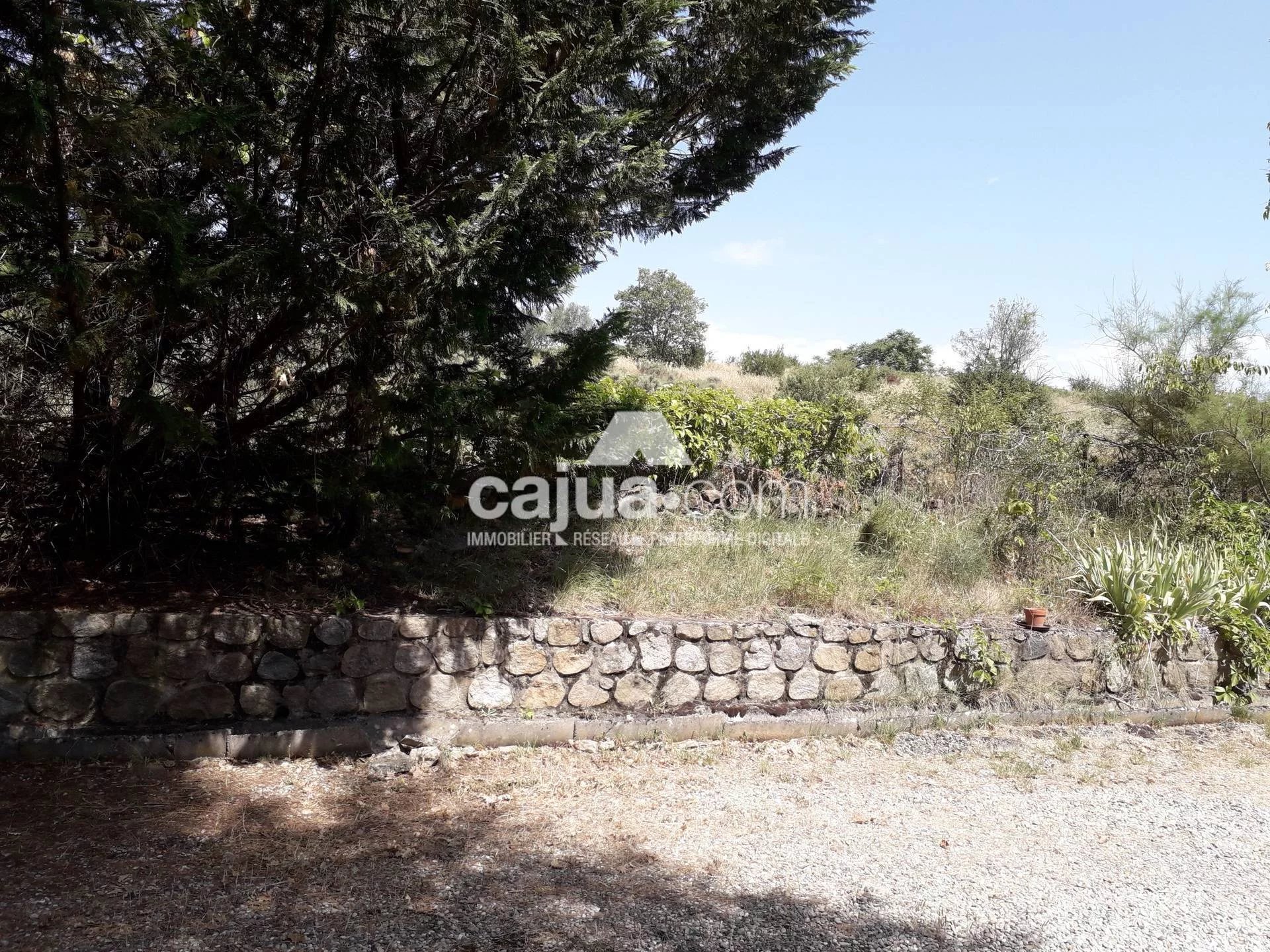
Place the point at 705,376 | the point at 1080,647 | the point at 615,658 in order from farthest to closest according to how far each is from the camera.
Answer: the point at 705,376 → the point at 1080,647 → the point at 615,658

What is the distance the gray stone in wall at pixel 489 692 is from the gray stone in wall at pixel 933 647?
3.24 m

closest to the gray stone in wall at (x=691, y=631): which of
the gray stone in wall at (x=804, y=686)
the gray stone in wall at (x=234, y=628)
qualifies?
the gray stone in wall at (x=804, y=686)

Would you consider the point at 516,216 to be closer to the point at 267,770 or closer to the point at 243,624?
the point at 243,624

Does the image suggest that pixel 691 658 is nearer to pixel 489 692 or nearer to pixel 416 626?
pixel 489 692

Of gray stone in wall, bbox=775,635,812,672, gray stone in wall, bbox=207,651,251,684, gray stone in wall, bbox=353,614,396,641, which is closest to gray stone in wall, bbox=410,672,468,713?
gray stone in wall, bbox=353,614,396,641

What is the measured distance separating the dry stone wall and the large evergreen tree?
2.91 feet

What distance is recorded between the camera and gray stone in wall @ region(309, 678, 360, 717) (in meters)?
5.15

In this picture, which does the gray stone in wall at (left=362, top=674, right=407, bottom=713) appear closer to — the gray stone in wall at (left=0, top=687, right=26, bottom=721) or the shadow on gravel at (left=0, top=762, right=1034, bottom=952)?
the shadow on gravel at (left=0, top=762, right=1034, bottom=952)

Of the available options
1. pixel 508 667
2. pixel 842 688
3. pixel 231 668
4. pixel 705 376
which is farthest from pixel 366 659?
pixel 705 376

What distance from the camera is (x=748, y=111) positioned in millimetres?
6215

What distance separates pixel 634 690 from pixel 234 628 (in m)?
2.69

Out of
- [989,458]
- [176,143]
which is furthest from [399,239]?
[989,458]

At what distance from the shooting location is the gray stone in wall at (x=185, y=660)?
4.90 meters

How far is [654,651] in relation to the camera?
19.0 feet
